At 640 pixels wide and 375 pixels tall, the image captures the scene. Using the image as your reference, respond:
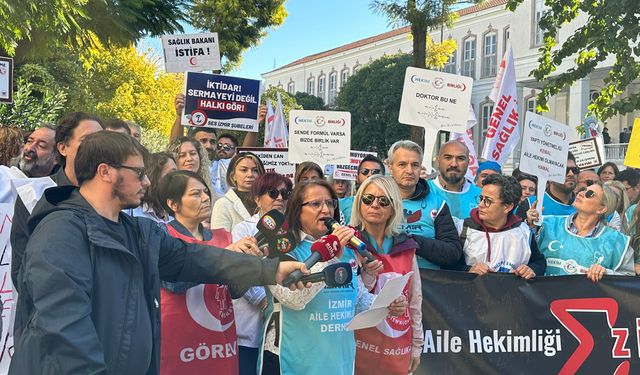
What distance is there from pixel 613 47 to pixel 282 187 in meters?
10.4

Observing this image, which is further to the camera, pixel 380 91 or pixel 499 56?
pixel 499 56

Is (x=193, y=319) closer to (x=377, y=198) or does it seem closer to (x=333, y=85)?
(x=377, y=198)

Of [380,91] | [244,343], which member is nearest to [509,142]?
[244,343]

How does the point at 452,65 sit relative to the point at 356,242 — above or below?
above

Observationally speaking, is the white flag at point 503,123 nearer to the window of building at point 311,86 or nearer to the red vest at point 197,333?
the red vest at point 197,333

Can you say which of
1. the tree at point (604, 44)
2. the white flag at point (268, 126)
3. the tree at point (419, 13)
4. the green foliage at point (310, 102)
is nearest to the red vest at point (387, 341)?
the white flag at point (268, 126)

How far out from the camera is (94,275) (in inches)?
105

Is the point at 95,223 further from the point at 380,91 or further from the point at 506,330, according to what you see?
the point at 380,91

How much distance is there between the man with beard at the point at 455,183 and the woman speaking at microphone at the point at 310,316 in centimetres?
233

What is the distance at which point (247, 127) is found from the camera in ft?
30.5

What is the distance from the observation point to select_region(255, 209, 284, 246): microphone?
11.4 ft

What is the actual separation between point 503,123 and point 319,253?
6.40 metres

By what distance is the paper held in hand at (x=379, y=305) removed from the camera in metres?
3.77

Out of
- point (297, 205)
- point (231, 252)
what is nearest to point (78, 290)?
point (231, 252)
